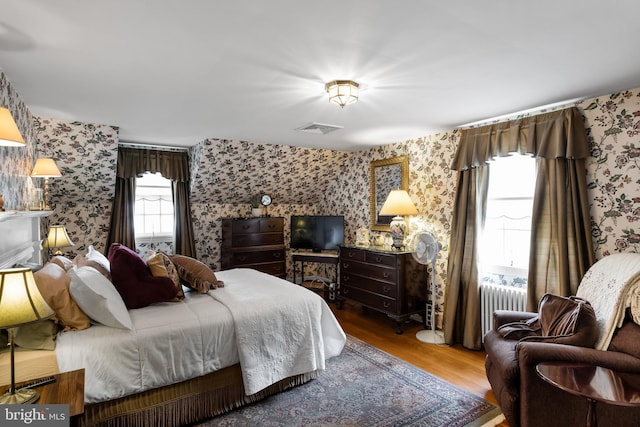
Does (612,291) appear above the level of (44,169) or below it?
below

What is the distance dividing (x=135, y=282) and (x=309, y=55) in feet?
6.46

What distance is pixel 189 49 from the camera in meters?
2.06

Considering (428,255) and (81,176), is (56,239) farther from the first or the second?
(428,255)

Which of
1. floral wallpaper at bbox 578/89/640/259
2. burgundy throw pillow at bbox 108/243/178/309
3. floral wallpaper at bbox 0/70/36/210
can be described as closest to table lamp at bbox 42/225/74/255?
floral wallpaper at bbox 0/70/36/210

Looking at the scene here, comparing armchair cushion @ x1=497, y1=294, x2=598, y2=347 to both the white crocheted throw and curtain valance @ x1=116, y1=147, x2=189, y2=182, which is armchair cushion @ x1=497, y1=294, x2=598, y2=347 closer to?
the white crocheted throw

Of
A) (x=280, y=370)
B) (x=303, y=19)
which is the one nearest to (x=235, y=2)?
(x=303, y=19)

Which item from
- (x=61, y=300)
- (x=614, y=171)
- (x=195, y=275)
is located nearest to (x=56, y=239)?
(x=195, y=275)

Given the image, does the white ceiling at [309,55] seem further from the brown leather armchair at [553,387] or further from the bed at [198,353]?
the brown leather armchair at [553,387]

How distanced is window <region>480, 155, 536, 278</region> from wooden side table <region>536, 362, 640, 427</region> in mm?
1760

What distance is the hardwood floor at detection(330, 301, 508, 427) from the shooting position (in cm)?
308

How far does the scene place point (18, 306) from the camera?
1.38m

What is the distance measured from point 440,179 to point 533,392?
2.57 metres

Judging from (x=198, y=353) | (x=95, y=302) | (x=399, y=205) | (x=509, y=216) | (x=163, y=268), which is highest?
(x=399, y=205)

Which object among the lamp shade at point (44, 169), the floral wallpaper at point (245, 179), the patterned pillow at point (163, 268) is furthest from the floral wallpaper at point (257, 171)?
the patterned pillow at point (163, 268)
